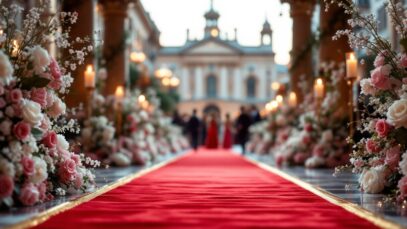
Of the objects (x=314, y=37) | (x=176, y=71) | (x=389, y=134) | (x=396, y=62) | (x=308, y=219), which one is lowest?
(x=308, y=219)

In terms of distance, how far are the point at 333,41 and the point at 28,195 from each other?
12.3m

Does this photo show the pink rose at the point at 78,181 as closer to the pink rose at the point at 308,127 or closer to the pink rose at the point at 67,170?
the pink rose at the point at 67,170

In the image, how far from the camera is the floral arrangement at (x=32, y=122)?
23.7 feet

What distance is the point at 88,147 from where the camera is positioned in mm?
17562

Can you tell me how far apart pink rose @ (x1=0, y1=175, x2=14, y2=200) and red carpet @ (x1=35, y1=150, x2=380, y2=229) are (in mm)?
472

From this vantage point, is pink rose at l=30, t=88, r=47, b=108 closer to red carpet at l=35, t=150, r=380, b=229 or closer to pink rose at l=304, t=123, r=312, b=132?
red carpet at l=35, t=150, r=380, b=229

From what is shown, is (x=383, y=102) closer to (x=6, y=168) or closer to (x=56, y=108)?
(x=56, y=108)

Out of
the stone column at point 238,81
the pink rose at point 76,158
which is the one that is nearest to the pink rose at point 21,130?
the pink rose at point 76,158

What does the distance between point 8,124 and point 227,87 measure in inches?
3997

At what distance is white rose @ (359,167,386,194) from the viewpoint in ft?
29.0

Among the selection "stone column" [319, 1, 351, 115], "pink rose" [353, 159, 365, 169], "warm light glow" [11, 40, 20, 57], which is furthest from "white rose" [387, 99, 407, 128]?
"stone column" [319, 1, 351, 115]

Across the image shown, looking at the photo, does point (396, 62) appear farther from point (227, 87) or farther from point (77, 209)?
point (227, 87)

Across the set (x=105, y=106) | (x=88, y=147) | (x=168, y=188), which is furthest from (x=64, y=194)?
(x=105, y=106)

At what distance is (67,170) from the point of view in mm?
8719
